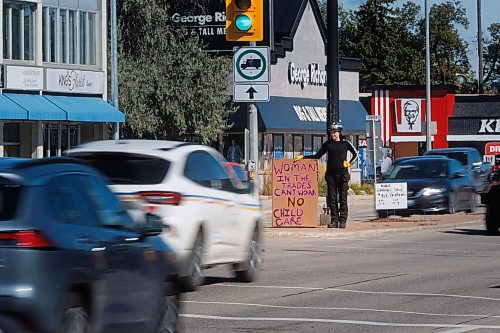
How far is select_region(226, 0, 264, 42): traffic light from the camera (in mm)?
21156

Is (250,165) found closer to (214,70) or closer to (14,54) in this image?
(14,54)

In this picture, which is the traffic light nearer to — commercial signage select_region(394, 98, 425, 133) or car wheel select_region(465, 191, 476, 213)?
car wheel select_region(465, 191, 476, 213)

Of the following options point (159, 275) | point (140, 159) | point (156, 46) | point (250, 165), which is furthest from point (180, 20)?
point (159, 275)

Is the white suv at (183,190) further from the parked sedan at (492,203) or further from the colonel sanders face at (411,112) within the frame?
the colonel sanders face at (411,112)

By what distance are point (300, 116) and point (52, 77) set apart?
16.0 m

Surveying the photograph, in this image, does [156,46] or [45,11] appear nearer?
[45,11]

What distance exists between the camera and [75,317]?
7.97m

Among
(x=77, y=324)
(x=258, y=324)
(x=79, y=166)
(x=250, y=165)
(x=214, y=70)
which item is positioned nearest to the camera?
(x=77, y=324)

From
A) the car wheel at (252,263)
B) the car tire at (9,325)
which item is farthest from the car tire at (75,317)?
the car wheel at (252,263)

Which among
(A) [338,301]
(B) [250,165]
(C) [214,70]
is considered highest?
(C) [214,70]

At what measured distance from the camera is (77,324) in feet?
26.3

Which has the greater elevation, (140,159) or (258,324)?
(140,159)

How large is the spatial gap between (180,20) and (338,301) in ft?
133

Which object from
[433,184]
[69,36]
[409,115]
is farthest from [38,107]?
[409,115]
